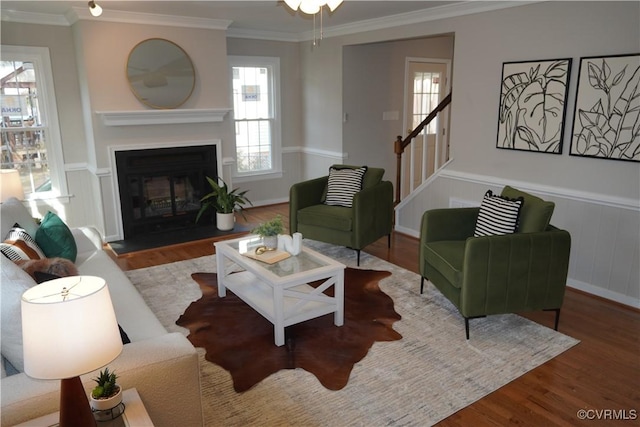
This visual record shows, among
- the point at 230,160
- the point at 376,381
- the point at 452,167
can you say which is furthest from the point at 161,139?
the point at 376,381

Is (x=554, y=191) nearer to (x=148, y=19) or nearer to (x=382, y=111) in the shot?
(x=382, y=111)

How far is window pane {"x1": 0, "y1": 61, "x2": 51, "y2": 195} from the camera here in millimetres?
4836

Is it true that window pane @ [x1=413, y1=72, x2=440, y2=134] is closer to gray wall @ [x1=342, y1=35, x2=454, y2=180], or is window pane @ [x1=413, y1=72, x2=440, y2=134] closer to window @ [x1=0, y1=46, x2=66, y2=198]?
gray wall @ [x1=342, y1=35, x2=454, y2=180]

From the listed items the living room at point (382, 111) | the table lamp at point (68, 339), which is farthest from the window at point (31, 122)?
the table lamp at point (68, 339)

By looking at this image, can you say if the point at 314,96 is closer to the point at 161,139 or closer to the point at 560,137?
the point at 161,139

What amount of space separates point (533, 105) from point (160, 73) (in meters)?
3.81

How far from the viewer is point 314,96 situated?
659 cm

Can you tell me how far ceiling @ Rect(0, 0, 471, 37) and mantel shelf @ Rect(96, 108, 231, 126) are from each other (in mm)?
980

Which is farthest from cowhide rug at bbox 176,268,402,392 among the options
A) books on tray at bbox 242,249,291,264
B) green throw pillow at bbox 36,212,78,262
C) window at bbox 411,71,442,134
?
window at bbox 411,71,442,134

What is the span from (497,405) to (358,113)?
4.54 metres

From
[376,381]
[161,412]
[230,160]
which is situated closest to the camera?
[161,412]

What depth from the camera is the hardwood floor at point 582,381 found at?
2385 mm

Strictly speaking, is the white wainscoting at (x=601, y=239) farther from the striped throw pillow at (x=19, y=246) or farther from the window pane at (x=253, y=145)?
the striped throw pillow at (x=19, y=246)

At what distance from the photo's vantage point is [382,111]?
6.53m
